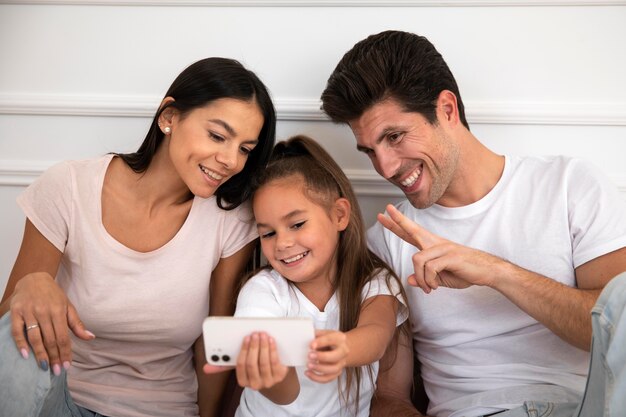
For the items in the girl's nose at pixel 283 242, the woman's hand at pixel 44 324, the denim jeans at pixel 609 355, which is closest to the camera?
the denim jeans at pixel 609 355

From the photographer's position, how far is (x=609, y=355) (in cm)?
110

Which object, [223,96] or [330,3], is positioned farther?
[330,3]

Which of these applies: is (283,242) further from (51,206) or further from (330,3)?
(330,3)

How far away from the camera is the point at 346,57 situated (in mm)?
1647

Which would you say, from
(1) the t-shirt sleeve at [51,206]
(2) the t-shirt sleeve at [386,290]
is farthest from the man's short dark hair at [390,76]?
(1) the t-shirt sleeve at [51,206]

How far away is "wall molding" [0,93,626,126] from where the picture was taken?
1.86 meters

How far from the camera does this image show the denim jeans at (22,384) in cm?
131

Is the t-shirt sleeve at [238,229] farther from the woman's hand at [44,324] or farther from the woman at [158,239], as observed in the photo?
the woman's hand at [44,324]

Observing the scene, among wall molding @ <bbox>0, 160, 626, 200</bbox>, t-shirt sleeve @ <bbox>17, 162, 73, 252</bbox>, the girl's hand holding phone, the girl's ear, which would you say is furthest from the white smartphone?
wall molding @ <bbox>0, 160, 626, 200</bbox>

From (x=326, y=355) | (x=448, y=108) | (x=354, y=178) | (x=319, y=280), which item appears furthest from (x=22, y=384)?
(x=448, y=108)

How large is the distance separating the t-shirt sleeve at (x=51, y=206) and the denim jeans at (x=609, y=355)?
1230mm

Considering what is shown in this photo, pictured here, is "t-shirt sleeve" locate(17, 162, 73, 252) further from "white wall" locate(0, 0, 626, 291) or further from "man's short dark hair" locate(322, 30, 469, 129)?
"man's short dark hair" locate(322, 30, 469, 129)

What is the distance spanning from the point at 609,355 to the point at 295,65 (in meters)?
1.18

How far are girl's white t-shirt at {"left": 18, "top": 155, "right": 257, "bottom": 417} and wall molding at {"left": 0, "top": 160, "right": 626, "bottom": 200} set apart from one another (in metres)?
0.34
